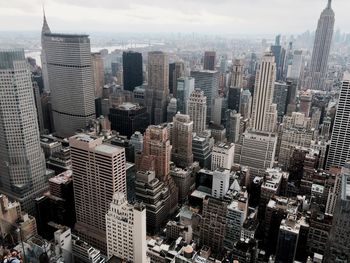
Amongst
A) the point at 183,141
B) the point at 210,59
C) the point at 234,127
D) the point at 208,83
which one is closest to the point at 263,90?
the point at 234,127

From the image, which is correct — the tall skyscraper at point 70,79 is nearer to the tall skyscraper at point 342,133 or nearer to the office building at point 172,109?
the office building at point 172,109

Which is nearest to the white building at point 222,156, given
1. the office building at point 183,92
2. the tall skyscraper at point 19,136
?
the tall skyscraper at point 19,136

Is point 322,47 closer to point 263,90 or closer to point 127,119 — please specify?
point 263,90

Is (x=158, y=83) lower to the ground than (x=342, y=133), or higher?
higher

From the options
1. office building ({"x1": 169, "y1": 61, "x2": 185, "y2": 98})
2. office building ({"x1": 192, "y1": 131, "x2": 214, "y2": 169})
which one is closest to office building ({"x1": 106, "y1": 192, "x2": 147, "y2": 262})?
office building ({"x1": 192, "y1": 131, "x2": 214, "y2": 169})

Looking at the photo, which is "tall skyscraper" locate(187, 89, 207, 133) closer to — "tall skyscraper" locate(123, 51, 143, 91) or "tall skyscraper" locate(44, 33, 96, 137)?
"tall skyscraper" locate(44, 33, 96, 137)

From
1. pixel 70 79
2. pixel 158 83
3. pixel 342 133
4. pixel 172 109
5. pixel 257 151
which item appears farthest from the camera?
pixel 158 83
